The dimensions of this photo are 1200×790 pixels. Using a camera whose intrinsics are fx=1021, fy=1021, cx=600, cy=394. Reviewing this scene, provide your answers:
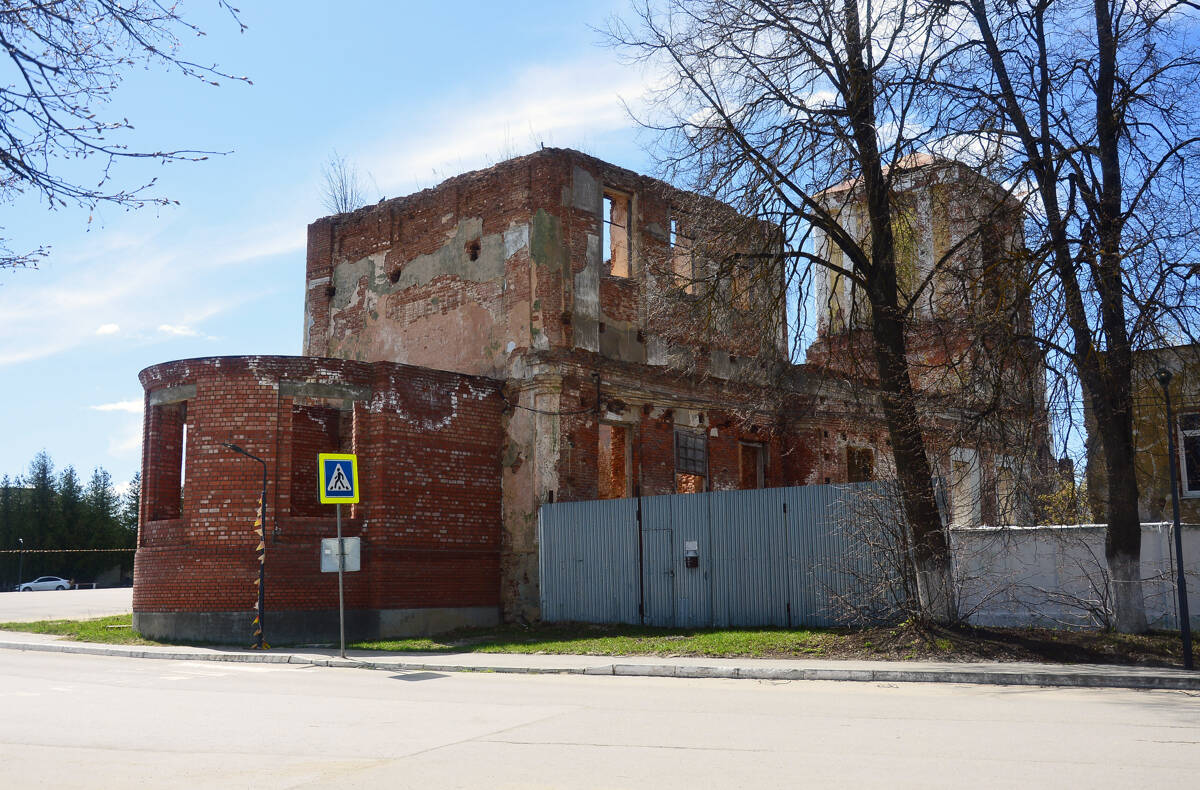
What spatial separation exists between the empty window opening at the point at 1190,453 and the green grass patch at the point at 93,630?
66.4 feet

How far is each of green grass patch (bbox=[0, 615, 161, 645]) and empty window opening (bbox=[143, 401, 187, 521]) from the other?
7.84 feet

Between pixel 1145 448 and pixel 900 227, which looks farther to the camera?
pixel 1145 448

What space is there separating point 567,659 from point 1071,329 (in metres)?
8.26

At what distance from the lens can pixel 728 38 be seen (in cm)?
1575

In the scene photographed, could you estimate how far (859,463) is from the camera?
2781 centimetres

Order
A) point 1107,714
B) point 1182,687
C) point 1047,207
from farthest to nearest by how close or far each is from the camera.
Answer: point 1047,207 < point 1182,687 < point 1107,714

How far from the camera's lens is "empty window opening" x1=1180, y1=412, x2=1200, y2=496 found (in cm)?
2047

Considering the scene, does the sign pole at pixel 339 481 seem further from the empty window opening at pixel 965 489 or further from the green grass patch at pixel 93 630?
the empty window opening at pixel 965 489

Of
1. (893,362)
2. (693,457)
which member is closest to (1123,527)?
(893,362)

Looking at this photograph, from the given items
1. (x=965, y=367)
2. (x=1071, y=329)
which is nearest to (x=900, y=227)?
(x=965, y=367)

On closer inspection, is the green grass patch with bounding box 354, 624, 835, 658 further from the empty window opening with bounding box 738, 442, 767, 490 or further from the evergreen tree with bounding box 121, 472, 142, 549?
the evergreen tree with bounding box 121, 472, 142, 549

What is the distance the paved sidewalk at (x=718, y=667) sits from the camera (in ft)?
38.0

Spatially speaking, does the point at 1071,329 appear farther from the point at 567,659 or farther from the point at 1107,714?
the point at 567,659

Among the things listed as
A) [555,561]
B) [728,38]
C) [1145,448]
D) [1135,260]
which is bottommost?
[555,561]
